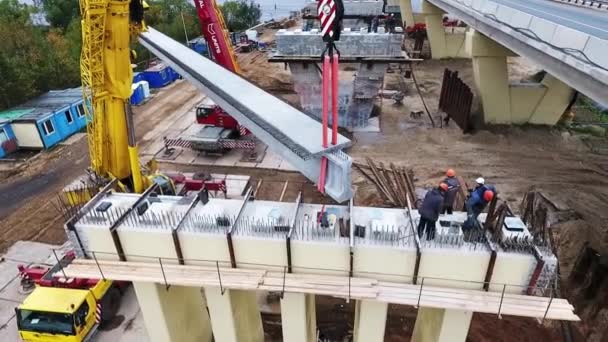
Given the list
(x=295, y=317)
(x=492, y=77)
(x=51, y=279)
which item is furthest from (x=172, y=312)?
(x=492, y=77)

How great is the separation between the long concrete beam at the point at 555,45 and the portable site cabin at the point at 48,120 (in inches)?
871

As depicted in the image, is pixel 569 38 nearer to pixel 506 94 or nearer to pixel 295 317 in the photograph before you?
pixel 506 94

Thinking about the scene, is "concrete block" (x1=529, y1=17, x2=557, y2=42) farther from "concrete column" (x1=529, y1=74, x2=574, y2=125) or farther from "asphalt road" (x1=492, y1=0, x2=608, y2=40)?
"concrete column" (x1=529, y1=74, x2=574, y2=125)

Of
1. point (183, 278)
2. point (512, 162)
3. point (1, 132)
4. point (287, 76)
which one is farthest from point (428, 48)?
point (183, 278)

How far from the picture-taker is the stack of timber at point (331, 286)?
6.20 metres

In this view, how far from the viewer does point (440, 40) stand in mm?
37188

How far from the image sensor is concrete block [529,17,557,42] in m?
12.5

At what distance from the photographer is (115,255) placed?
290 inches

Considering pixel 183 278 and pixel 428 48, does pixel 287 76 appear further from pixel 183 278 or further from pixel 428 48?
pixel 183 278

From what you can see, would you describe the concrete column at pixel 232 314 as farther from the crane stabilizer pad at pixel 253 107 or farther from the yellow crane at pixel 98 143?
the yellow crane at pixel 98 143

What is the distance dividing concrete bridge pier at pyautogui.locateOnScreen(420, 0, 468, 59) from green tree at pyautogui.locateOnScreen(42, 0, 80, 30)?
3534 centimetres

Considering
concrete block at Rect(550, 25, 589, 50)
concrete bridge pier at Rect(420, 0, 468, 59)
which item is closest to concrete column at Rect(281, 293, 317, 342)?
concrete block at Rect(550, 25, 589, 50)

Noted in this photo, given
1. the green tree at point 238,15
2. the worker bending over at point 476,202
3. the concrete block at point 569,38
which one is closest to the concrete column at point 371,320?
the worker bending over at point 476,202

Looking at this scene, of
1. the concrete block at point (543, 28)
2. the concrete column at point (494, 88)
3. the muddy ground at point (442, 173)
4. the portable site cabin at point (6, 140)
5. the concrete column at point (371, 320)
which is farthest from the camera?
the concrete column at point (494, 88)
